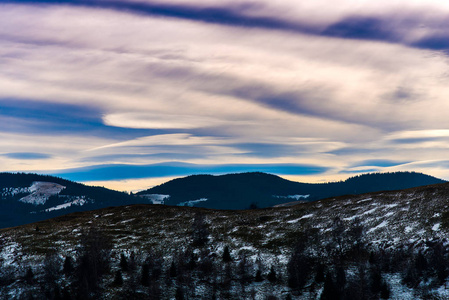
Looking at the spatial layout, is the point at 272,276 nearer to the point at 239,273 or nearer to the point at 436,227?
the point at 239,273

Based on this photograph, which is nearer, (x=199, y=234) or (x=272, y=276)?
(x=272, y=276)

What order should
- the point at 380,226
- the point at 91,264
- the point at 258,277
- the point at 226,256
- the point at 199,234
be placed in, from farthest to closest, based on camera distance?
the point at 199,234 → the point at 380,226 → the point at 226,256 → the point at 91,264 → the point at 258,277

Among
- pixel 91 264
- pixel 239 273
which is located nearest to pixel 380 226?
pixel 239 273

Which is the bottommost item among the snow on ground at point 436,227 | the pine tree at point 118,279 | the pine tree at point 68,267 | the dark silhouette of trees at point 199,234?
the pine tree at point 118,279

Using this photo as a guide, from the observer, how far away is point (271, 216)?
106750 mm

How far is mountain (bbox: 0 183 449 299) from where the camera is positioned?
210 feet

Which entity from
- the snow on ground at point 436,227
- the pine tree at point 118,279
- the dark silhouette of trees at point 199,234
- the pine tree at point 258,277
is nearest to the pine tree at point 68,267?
the pine tree at point 118,279

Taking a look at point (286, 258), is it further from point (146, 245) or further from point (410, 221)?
point (146, 245)

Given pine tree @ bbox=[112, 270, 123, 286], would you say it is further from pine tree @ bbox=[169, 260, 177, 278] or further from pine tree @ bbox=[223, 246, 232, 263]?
pine tree @ bbox=[223, 246, 232, 263]

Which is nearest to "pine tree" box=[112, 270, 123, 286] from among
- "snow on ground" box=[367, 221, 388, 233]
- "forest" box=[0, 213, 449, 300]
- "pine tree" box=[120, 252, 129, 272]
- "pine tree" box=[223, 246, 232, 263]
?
"forest" box=[0, 213, 449, 300]

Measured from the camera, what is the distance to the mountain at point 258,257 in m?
64.1

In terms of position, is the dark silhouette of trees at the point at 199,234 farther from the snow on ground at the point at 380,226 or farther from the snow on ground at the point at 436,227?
the snow on ground at the point at 436,227

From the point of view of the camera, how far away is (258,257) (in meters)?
78.4

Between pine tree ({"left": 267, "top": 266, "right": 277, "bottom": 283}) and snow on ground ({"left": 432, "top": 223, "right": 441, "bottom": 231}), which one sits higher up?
snow on ground ({"left": 432, "top": 223, "right": 441, "bottom": 231})
